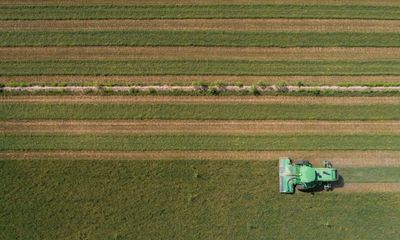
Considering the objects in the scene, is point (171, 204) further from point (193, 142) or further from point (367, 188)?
point (367, 188)

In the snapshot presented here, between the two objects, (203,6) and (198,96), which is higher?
(203,6)

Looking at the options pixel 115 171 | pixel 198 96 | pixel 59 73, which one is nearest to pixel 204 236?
pixel 115 171

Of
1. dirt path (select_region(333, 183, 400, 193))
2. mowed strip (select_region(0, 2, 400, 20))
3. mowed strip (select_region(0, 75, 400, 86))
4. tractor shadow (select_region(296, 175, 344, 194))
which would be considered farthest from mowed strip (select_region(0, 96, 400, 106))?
mowed strip (select_region(0, 2, 400, 20))

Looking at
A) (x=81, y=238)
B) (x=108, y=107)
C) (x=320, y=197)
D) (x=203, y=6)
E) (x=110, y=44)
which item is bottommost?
(x=81, y=238)

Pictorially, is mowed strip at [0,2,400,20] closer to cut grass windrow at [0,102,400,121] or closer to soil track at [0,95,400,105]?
soil track at [0,95,400,105]

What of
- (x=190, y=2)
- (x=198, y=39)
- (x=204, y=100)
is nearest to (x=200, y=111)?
(x=204, y=100)

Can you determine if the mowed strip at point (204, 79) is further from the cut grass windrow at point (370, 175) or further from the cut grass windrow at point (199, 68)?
the cut grass windrow at point (370, 175)

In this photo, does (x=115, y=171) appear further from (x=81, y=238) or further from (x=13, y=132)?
Answer: (x=13, y=132)
